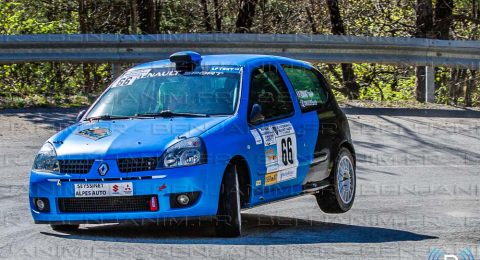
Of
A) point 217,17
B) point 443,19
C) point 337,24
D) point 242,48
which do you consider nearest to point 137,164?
point 242,48

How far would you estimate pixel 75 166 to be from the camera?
834 centimetres

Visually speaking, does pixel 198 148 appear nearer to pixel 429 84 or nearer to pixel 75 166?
pixel 75 166

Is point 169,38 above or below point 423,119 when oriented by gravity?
above

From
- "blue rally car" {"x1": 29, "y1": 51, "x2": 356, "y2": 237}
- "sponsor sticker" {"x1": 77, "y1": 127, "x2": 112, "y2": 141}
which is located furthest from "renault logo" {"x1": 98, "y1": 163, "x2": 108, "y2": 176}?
"sponsor sticker" {"x1": 77, "y1": 127, "x2": 112, "y2": 141}

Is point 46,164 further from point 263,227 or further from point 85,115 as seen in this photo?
point 263,227

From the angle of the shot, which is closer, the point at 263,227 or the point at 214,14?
the point at 263,227

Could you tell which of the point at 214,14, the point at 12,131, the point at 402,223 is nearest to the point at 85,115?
the point at 402,223

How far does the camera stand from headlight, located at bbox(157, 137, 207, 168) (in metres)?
8.16

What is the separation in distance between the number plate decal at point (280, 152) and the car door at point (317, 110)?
0.36 metres

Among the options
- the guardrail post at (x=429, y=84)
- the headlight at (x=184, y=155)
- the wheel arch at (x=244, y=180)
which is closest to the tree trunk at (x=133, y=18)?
the guardrail post at (x=429, y=84)

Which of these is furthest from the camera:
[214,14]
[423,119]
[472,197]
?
[214,14]

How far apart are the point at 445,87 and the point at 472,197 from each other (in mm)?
14224

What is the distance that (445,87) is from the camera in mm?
24875

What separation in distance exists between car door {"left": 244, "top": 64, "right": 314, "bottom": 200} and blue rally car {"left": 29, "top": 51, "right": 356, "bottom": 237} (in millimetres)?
11
